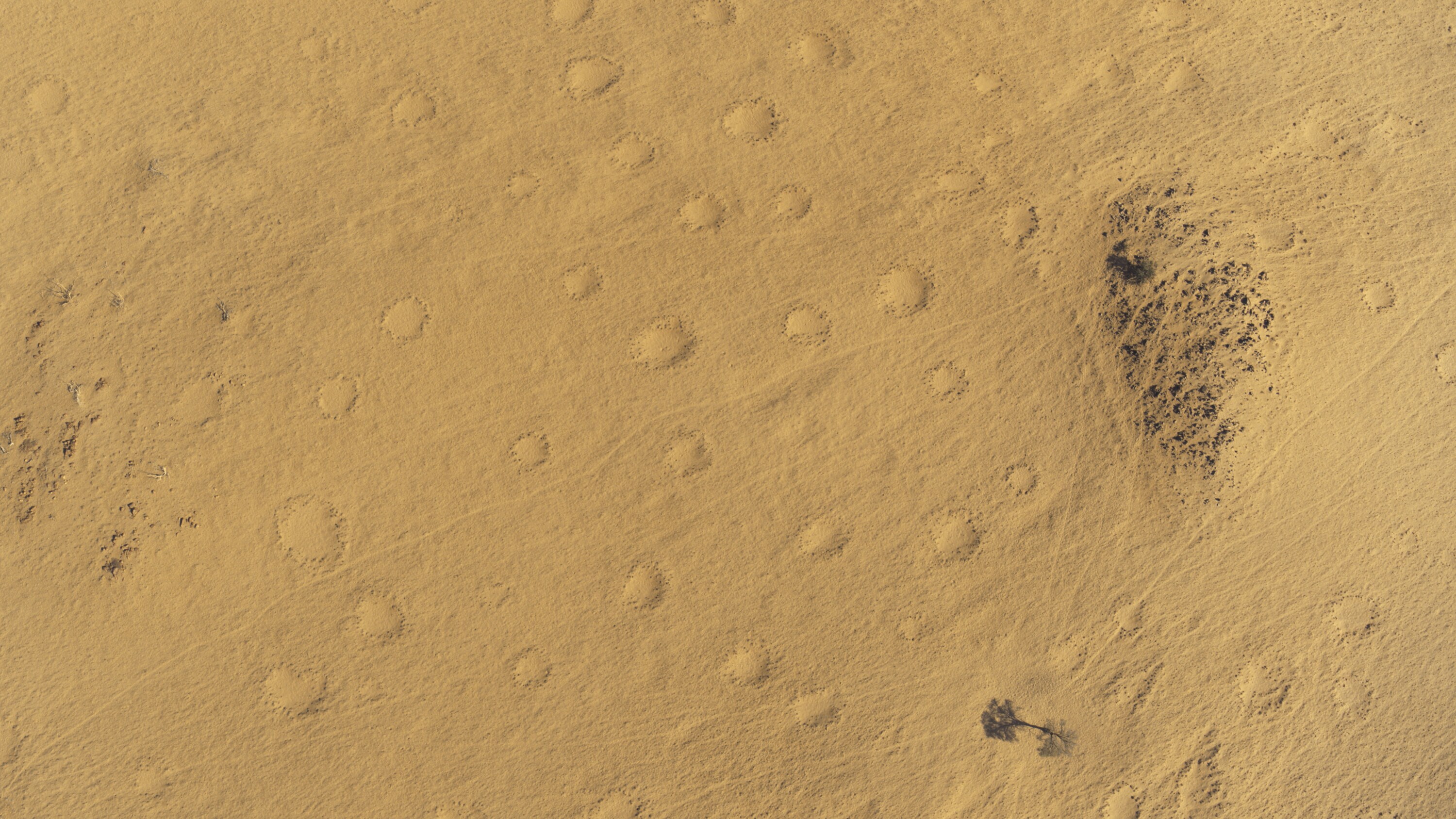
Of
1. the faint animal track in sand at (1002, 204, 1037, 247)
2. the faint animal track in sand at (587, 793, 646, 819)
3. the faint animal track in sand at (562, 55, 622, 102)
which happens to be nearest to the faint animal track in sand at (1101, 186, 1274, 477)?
the faint animal track in sand at (1002, 204, 1037, 247)

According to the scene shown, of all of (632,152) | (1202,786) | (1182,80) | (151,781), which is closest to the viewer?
(151,781)

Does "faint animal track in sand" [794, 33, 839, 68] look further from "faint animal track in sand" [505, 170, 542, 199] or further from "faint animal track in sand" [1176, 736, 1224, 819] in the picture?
"faint animal track in sand" [1176, 736, 1224, 819]

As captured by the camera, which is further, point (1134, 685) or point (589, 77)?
point (589, 77)

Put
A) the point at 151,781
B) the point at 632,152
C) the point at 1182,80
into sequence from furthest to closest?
1. the point at 1182,80
2. the point at 632,152
3. the point at 151,781

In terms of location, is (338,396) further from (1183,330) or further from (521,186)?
(1183,330)

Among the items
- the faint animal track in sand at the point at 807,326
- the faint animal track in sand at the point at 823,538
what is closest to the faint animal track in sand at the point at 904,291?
the faint animal track in sand at the point at 807,326

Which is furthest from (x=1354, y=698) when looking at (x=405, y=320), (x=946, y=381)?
(x=405, y=320)

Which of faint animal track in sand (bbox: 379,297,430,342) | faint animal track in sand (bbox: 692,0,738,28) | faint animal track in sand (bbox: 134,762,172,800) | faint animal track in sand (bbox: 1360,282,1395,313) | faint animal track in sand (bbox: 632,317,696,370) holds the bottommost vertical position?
faint animal track in sand (bbox: 134,762,172,800)
